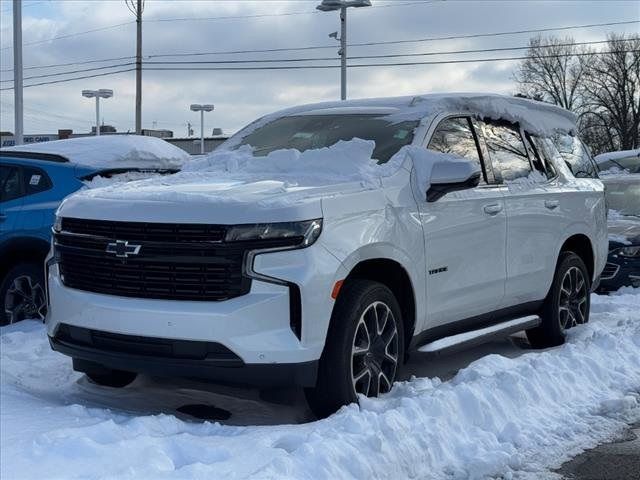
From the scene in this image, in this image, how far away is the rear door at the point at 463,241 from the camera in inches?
205

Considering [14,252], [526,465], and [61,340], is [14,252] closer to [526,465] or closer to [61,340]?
[61,340]

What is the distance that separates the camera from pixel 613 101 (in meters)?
65.3

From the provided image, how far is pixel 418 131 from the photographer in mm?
5504

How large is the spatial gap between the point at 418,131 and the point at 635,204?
690 cm

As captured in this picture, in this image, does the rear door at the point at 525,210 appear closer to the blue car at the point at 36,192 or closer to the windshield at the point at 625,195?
the blue car at the point at 36,192

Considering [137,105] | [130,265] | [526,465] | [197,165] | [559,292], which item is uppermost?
[137,105]

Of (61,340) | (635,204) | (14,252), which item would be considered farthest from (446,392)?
A: (635,204)

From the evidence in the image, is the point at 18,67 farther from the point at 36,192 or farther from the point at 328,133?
the point at 328,133

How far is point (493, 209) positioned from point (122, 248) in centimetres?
268

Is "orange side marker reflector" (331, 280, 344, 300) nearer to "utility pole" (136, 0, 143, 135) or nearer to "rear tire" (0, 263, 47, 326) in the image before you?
"rear tire" (0, 263, 47, 326)

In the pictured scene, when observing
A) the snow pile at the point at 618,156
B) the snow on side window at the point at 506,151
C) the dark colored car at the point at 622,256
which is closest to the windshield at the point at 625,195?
the dark colored car at the point at 622,256

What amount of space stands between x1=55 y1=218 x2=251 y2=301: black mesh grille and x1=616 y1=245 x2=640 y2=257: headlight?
22.3 ft

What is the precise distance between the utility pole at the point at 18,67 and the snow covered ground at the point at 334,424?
1487 cm

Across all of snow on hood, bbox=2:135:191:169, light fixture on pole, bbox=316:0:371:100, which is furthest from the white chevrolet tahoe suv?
light fixture on pole, bbox=316:0:371:100
